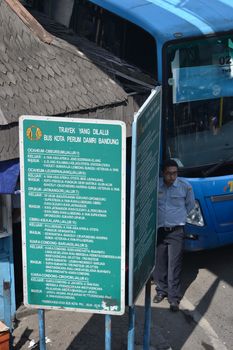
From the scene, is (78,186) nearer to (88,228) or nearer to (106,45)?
(88,228)

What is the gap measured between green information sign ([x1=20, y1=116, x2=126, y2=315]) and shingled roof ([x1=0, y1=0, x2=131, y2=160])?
109 centimetres

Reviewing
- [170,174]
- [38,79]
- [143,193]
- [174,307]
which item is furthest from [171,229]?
[143,193]

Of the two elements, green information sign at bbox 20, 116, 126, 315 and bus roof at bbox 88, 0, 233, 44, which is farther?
bus roof at bbox 88, 0, 233, 44

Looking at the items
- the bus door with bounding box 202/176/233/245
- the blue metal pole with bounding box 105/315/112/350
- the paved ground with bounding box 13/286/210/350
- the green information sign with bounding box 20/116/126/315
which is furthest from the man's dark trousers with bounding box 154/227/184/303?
the green information sign with bounding box 20/116/126/315

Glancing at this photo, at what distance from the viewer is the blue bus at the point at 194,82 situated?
7.07 m

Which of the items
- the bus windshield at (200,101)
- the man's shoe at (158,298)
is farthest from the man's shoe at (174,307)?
the bus windshield at (200,101)

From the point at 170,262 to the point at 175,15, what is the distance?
2674mm

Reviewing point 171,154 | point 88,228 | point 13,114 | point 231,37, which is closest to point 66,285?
point 88,228

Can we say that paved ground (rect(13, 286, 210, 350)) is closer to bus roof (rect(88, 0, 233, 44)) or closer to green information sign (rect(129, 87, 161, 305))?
green information sign (rect(129, 87, 161, 305))

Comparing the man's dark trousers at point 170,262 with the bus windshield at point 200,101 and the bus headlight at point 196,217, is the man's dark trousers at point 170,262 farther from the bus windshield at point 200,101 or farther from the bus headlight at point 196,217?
the bus windshield at point 200,101

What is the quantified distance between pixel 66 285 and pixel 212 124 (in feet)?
10.9

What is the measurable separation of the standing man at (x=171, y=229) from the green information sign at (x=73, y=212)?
7.61ft

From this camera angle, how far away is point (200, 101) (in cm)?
725

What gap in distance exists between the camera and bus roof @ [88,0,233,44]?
7031 millimetres
